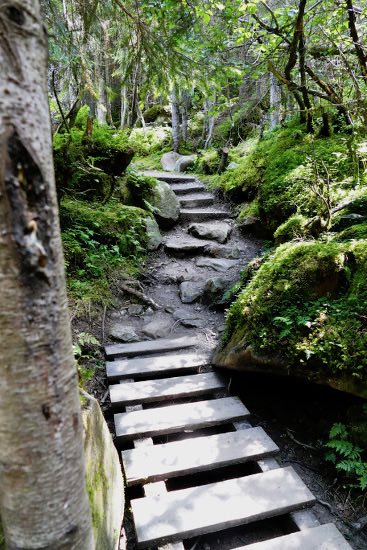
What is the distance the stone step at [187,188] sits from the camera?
358 inches

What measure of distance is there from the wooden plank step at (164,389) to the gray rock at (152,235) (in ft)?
10.8

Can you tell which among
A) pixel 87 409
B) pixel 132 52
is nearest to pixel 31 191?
pixel 87 409

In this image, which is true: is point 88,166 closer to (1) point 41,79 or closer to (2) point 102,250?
(2) point 102,250

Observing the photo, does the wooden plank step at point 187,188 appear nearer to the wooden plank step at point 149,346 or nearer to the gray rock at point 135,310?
the gray rock at point 135,310

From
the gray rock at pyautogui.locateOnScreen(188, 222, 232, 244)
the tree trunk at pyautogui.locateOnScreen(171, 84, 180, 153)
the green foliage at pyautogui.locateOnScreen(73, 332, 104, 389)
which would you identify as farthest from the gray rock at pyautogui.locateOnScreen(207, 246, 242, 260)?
the tree trunk at pyautogui.locateOnScreen(171, 84, 180, 153)

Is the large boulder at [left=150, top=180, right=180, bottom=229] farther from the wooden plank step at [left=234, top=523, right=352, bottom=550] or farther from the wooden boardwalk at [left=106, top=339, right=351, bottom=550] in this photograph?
the wooden plank step at [left=234, top=523, right=352, bottom=550]

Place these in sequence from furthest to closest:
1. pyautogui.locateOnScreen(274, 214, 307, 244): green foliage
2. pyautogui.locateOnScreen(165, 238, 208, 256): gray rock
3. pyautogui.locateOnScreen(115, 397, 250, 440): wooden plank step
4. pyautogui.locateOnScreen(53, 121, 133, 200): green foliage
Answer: pyautogui.locateOnScreen(165, 238, 208, 256): gray rock → pyautogui.locateOnScreen(53, 121, 133, 200): green foliage → pyautogui.locateOnScreen(274, 214, 307, 244): green foliage → pyautogui.locateOnScreen(115, 397, 250, 440): wooden plank step

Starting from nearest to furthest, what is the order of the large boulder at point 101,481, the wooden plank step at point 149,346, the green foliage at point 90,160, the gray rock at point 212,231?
1. the large boulder at point 101,481
2. the wooden plank step at point 149,346
3. the green foliage at point 90,160
4. the gray rock at point 212,231

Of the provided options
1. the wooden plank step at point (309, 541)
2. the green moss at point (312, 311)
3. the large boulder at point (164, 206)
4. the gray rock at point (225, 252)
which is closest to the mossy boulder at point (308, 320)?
the green moss at point (312, 311)

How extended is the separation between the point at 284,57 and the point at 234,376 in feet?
18.7

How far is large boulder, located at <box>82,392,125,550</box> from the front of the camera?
71.8 inches

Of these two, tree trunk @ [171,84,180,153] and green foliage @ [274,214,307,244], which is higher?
tree trunk @ [171,84,180,153]

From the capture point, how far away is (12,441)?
91 centimetres

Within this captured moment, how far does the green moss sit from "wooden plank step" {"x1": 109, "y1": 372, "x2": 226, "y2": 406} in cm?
50
